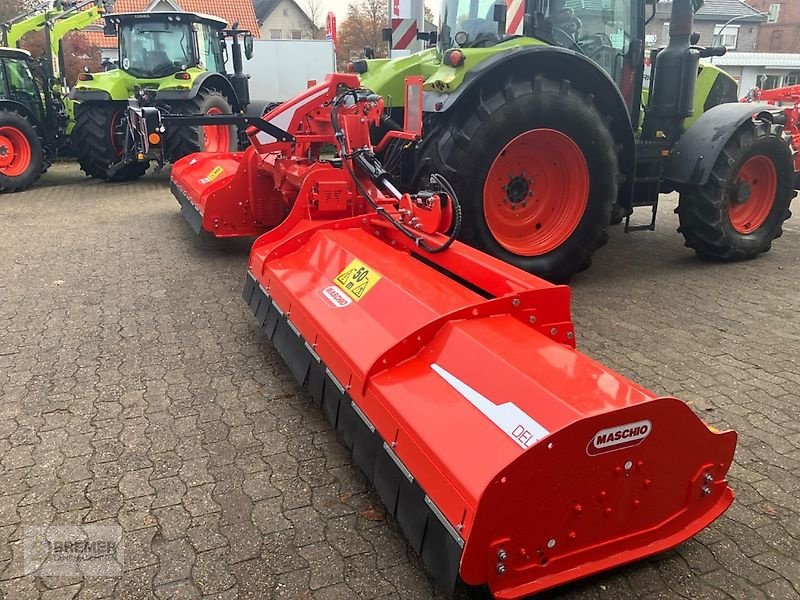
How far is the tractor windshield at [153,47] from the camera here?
9797mm

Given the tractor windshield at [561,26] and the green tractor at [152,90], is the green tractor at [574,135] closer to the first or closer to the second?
the tractor windshield at [561,26]

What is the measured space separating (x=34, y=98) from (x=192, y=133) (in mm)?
2584

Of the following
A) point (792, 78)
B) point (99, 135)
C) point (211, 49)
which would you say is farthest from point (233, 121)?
point (792, 78)

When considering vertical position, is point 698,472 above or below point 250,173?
below

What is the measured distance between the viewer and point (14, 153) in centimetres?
923

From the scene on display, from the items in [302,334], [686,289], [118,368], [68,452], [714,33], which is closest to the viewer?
[68,452]

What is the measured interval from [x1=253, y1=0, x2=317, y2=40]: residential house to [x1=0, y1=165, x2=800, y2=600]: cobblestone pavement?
3784cm

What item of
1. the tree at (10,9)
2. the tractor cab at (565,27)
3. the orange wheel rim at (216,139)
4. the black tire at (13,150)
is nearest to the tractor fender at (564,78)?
the tractor cab at (565,27)

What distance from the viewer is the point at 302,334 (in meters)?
2.94

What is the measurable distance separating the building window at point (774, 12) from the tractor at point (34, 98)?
163 ft

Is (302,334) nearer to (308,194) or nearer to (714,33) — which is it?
(308,194)

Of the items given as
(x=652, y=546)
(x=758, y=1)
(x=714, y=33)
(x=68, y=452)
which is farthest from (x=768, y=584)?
(x=758, y=1)

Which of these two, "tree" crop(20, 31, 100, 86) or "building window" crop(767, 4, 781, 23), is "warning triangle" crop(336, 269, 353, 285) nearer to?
"tree" crop(20, 31, 100, 86)

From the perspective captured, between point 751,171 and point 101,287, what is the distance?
5222 millimetres
